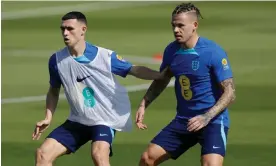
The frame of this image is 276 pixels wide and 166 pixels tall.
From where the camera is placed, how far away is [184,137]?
1301cm

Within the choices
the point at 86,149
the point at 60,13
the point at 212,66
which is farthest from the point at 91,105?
the point at 60,13

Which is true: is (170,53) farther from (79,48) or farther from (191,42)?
(79,48)

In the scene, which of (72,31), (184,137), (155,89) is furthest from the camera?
(72,31)

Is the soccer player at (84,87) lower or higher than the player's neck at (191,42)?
lower

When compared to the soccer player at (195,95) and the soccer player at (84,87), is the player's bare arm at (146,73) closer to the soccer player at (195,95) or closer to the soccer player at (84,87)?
the soccer player at (84,87)

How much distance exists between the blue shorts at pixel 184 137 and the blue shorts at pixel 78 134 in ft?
1.94

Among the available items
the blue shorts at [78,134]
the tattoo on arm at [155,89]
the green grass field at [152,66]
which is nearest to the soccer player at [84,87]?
the blue shorts at [78,134]

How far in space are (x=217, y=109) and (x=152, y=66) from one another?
367 inches

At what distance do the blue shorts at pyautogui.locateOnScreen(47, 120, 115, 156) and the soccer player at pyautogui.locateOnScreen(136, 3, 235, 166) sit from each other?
537 mm

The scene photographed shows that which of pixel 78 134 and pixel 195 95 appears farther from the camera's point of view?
pixel 78 134

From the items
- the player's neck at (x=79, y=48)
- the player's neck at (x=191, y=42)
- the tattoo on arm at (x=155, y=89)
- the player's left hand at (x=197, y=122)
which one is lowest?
the player's left hand at (x=197, y=122)

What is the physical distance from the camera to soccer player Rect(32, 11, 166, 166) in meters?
13.4

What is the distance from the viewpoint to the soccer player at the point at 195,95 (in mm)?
12641

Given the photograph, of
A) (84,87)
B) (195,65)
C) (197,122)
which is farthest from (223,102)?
(84,87)
